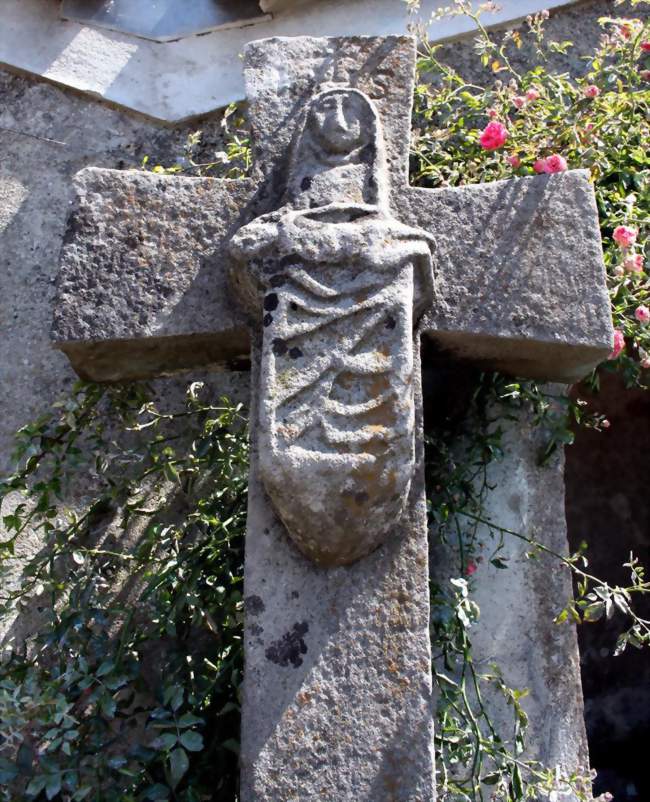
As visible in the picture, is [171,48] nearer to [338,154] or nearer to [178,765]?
[338,154]

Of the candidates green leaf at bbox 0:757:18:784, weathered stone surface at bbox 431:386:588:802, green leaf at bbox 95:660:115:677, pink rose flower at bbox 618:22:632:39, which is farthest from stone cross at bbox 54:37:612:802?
pink rose flower at bbox 618:22:632:39

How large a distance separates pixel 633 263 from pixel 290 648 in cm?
122

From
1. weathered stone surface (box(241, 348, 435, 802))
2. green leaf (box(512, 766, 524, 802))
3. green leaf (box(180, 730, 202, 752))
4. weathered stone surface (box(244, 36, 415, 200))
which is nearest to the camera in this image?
weathered stone surface (box(241, 348, 435, 802))

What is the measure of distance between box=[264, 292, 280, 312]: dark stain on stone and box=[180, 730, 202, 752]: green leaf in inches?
31.6

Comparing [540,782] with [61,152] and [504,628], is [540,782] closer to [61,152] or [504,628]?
[504,628]

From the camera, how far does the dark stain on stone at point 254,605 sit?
5.19ft

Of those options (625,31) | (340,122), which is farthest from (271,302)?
(625,31)

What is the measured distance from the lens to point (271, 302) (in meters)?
1.66

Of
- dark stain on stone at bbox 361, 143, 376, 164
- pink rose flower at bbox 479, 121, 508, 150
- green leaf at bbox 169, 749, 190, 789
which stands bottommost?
green leaf at bbox 169, 749, 190, 789

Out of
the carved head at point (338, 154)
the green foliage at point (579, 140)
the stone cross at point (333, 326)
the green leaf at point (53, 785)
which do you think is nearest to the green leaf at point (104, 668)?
the green leaf at point (53, 785)

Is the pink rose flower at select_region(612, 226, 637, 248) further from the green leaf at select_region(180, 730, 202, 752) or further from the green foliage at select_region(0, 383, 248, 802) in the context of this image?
the green leaf at select_region(180, 730, 202, 752)

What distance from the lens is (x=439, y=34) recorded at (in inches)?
108

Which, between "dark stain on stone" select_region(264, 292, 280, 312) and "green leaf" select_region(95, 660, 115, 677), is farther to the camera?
"green leaf" select_region(95, 660, 115, 677)

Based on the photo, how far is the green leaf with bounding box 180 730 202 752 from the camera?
1698 millimetres
